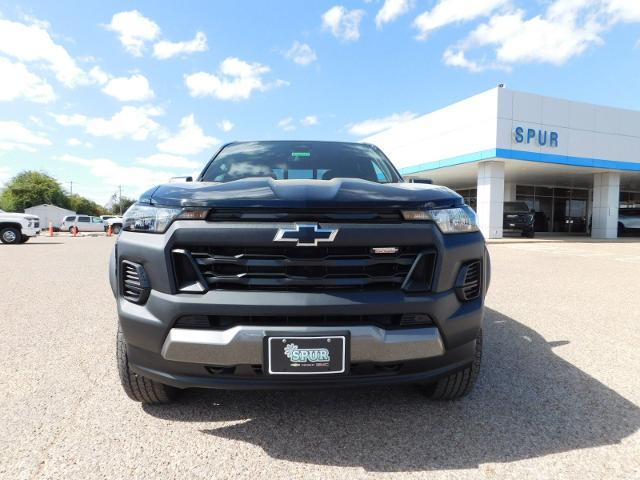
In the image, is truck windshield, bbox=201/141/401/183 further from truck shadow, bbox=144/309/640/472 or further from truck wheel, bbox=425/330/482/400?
truck shadow, bbox=144/309/640/472

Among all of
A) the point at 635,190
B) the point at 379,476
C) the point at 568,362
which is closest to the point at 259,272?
the point at 379,476

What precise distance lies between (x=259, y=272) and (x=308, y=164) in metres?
1.60

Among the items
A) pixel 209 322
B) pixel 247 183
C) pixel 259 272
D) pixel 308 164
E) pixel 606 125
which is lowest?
pixel 209 322

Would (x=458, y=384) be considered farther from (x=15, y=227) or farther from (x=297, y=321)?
(x=15, y=227)

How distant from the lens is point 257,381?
172 centimetres

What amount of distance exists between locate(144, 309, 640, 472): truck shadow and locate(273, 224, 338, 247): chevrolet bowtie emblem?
83cm

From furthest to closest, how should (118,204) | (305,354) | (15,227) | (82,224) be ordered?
(118,204) < (82,224) < (15,227) < (305,354)

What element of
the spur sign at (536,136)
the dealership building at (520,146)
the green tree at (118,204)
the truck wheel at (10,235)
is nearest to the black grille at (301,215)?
the dealership building at (520,146)

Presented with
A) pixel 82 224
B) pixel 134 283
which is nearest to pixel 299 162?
pixel 134 283

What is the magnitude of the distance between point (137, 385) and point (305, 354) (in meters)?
1.00

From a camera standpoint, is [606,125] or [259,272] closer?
[259,272]

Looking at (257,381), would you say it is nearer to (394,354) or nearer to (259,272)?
(259,272)

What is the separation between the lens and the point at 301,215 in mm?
1746

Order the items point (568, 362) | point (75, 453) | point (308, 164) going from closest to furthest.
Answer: point (75, 453), point (568, 362), point (308, 164)
